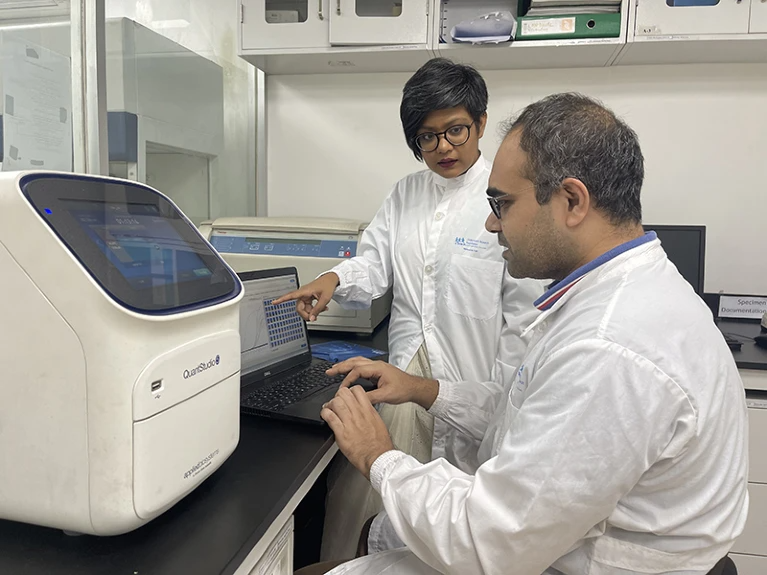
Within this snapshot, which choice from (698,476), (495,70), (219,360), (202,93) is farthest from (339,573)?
(495,70)

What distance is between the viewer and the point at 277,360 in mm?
1256

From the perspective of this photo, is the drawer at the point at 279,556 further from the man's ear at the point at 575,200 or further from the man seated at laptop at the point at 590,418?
the man's ear at the point at 575,200

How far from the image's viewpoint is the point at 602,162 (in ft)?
2.54

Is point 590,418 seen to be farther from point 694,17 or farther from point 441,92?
point 694,17

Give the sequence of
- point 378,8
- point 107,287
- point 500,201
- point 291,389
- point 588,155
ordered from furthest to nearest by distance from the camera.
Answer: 1. point 378,8
2. point 291,389
3. point 500,201
4. point 588,155
5. point 107,287

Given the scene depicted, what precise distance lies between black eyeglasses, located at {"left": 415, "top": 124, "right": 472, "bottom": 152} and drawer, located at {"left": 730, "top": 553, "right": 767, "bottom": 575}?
1.57 m

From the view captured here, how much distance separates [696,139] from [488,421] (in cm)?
169

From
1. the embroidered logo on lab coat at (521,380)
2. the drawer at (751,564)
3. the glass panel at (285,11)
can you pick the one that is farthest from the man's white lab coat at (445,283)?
the drawer at (751,564)

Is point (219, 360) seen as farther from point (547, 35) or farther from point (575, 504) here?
point (547, 35)

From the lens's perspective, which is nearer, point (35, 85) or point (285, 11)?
point (35, 85)

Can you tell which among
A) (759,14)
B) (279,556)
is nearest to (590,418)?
(279,556)

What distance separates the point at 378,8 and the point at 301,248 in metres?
1.06

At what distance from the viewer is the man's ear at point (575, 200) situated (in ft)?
2.53

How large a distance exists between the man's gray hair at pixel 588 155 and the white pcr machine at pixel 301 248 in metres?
0.97
